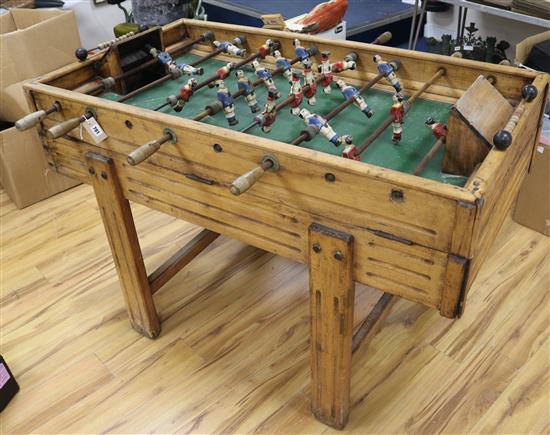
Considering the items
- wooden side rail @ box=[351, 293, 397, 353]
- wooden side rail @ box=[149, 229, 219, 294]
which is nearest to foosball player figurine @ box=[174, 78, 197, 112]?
wooden side rail @ box=[149, 229, 219, 294]

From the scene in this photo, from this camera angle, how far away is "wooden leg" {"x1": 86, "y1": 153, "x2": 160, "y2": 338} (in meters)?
1.75

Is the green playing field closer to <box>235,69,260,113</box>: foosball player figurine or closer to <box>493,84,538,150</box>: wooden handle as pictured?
<box>235,69,260,113</box>: foosball player figurine

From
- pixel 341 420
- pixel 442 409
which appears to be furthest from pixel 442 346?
pixel 341 420

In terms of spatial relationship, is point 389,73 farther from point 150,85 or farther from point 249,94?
point 150,85

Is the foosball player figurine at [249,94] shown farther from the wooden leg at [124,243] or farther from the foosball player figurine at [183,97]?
the wooden leg at [124,243]

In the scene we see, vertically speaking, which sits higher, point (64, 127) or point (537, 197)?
point (64, 127)

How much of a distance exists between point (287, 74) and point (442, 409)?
45.8 inches

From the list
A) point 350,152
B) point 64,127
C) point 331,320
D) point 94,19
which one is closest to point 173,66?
point 64,127

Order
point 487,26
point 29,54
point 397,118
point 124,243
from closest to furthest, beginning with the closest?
point 397,118 → point 124,243 → point 29,54 → point 487,26

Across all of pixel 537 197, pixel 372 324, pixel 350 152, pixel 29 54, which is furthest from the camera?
pixel 29 54

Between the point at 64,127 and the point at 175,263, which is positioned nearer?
the point at 64,127

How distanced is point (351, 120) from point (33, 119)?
0.89 metres

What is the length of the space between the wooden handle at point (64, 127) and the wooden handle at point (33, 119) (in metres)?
0.07

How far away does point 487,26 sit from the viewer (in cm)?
380
